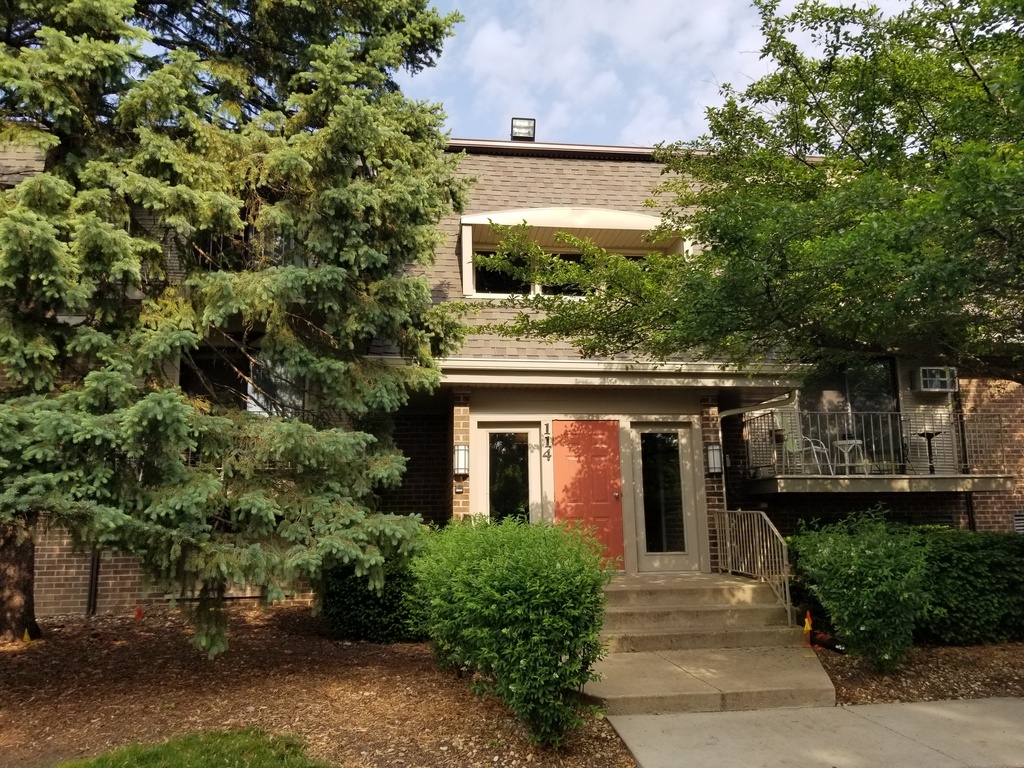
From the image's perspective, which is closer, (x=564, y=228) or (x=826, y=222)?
(x=826, y=222)

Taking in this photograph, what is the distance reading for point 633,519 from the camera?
9625 millimetres

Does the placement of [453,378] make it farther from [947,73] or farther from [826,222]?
[947,73]

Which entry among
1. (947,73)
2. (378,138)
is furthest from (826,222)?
(378,138)

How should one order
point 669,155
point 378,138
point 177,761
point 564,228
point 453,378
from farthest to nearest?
point 564,228 → point 453,378 → point 669,155 → point 378,138 → point 177,761

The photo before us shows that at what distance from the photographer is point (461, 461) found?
9.09 m

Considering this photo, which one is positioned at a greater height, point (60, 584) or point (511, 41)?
point (511, 41)

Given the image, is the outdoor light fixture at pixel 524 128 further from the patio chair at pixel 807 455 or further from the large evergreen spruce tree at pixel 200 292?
the patio chair at pixel 807 455

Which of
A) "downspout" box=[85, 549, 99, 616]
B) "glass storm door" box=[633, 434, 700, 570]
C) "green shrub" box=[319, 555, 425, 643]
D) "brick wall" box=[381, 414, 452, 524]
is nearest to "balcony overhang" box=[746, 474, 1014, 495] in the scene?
"glass storm door" box=[633, 434, 700, 570]

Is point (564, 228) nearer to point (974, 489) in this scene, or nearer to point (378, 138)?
point (378, 138)

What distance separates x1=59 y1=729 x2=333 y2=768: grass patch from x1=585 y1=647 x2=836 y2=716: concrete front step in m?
2.28

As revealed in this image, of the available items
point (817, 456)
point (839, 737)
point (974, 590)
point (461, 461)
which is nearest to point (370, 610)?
point (461, 461)

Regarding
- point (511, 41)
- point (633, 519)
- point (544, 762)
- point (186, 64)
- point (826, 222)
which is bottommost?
point (544, 762)

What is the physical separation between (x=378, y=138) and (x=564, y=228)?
4.85 meters

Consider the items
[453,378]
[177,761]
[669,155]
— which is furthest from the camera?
[453,378]
